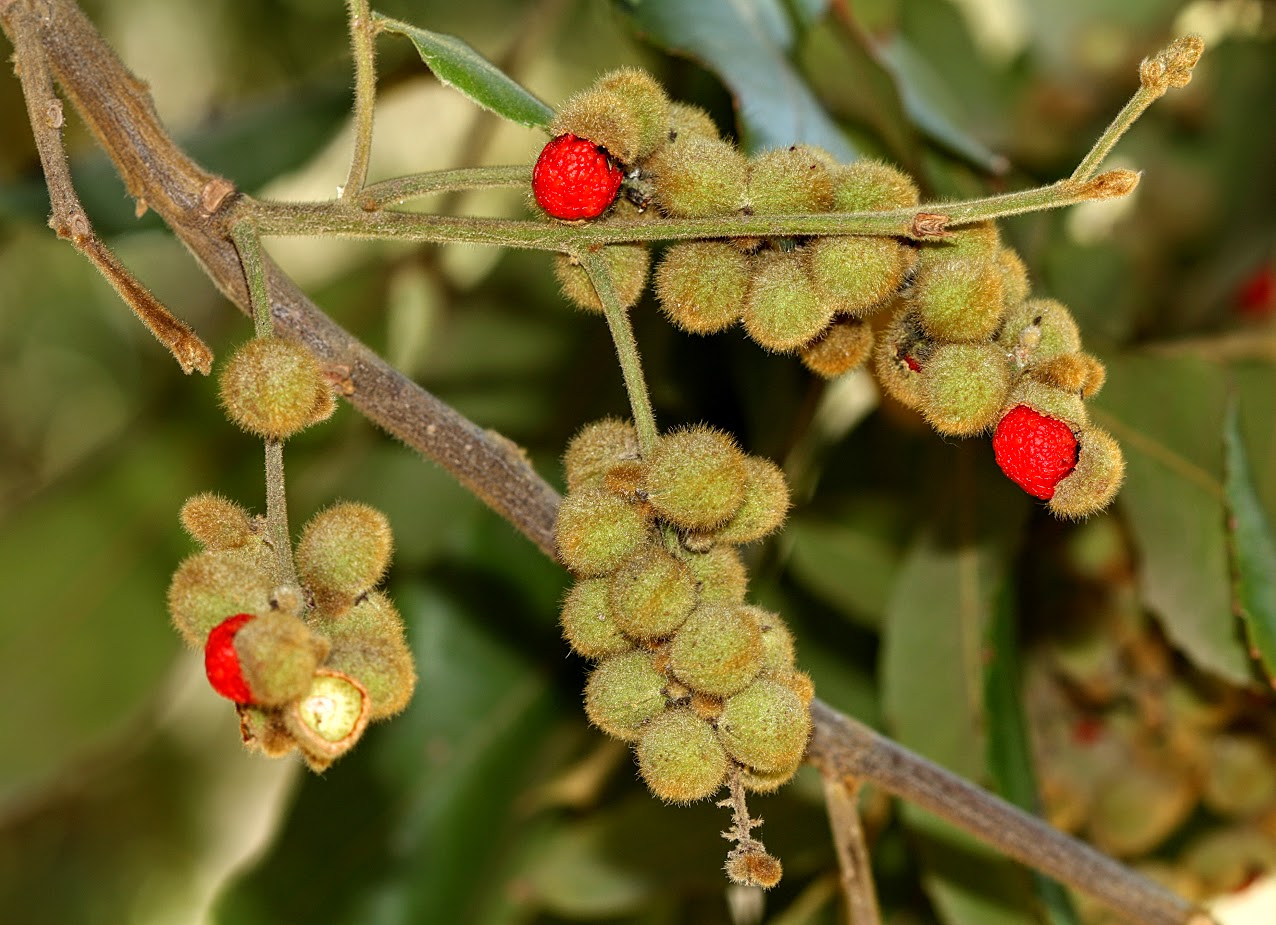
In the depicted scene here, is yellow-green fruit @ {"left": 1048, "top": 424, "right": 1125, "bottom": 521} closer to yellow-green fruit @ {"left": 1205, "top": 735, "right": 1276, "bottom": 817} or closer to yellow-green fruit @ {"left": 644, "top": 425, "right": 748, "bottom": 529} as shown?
yellow-green fruit @ {"left": 644, "top": 425, "right": 748, "bottom": 529}

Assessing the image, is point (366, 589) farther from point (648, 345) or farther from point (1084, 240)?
point (1084, 240)

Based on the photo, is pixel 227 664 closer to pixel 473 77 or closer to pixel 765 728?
pixel 765 728

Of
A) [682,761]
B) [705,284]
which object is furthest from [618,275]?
[682,761]

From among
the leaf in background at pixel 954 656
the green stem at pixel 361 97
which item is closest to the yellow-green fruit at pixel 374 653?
the green stem at pixel 361 97

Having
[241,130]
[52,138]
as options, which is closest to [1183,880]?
[52,138]

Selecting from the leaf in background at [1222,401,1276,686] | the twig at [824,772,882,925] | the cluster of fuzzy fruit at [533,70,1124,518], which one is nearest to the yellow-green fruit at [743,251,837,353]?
the cluster of fuzzy fruit at [533,70,1124,518]
